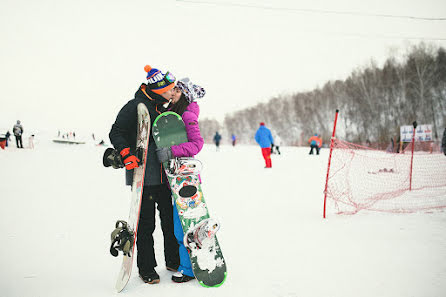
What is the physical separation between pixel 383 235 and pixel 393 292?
1469 mm

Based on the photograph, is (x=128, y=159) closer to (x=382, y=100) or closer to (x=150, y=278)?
(x=150, y=278)

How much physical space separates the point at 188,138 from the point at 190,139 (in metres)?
0.02

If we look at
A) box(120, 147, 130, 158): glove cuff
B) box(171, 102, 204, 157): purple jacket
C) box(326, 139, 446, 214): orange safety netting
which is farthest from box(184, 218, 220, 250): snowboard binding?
box(326, 139, 446, 214): orange safety netting

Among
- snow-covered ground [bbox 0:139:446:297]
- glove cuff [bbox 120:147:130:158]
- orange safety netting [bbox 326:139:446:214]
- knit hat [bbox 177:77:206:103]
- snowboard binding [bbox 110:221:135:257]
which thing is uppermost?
knit hat [bbox 177:77:206:103]

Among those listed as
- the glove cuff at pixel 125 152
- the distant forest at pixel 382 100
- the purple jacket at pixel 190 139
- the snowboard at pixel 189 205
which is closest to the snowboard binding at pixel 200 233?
the snowboard at pixel 189 205

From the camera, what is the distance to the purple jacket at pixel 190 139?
8.36 feet

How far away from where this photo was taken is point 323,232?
12.6ft

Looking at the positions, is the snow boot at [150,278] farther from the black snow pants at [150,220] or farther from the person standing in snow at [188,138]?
the person standing in snow at [188,138]

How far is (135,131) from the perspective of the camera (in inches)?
105

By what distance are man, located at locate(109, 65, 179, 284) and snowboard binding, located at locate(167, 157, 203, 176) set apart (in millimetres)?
135

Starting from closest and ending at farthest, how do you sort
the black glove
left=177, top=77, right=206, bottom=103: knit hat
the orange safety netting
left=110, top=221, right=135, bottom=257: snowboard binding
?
left=110, top=221, right=135, bottom=257: snowboard binding, the black glove, left=177, top=77, right=206, bottom=103: knit hat, the orange safety netting

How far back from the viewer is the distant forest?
105 ft

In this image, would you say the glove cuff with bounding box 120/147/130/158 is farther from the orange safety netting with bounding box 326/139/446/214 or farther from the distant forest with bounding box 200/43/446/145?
the distant forest with bounding box 200/43/446/145

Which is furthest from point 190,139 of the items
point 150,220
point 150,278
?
point 150,278
